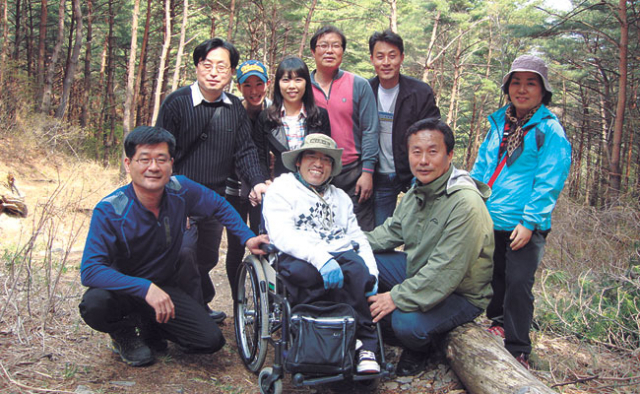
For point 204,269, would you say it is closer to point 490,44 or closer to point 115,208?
point 115,208

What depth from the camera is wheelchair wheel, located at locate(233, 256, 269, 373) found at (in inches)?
104

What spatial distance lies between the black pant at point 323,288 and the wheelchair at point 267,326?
7 cm

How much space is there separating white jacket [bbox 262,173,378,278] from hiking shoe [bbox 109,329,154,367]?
3.32ft

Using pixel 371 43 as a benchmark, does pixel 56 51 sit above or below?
above

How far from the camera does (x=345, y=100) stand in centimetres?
348

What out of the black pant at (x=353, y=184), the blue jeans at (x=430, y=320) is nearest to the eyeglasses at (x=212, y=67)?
the black pant at (x=353, y=184)

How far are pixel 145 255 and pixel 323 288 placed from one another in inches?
42.3

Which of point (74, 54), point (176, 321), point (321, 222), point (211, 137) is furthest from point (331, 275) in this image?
A: point (74, 54)

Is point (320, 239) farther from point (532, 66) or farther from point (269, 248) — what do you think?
point (532, 66)

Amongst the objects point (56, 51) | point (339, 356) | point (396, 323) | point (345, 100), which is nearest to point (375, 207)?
point (345, 100)

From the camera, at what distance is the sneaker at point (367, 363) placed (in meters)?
2.30

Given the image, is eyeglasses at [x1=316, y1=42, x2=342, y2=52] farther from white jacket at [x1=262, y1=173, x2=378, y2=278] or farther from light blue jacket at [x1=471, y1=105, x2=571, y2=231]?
light blue jacket at [x1=471, y1=105, x2=571, y2=231]

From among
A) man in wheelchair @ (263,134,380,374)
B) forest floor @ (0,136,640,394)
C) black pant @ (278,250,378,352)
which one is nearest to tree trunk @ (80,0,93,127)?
forest floor @ (0,136,640,394)

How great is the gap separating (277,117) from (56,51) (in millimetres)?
12698
